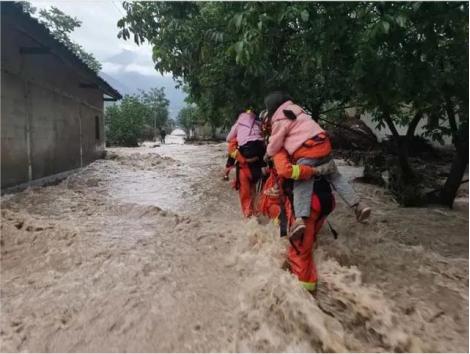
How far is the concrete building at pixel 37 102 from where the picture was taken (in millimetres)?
6938

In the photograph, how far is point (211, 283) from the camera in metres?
4.14

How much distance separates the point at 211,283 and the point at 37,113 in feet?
20.4

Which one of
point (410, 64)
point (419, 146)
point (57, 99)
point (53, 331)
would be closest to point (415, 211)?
point (410, 64)

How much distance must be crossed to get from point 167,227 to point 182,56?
2.51 m

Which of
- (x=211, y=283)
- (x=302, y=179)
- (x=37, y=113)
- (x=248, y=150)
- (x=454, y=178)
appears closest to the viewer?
(x=302, y=179)

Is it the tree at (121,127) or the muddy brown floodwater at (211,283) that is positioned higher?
the tree at (121,127)

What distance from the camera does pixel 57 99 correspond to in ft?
32.6

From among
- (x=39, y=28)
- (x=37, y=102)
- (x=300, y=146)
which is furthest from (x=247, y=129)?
(x=37, y=102)

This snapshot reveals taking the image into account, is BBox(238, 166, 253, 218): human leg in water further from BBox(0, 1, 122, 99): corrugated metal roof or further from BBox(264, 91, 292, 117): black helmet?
BBox(0, 1, 122, 99): corrugated metal roof

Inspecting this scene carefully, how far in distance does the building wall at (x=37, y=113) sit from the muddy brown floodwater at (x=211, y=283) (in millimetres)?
898

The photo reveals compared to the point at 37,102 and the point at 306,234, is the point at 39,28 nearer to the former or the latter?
the point at 37,102

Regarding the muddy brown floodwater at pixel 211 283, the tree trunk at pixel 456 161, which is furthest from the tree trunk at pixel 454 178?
the muddy brown floodwater at pixel 211 283

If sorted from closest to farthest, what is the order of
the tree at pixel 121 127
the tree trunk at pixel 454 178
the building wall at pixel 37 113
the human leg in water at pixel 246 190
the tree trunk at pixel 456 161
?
the human leg in water at pixel 246 190
the building wall at pixel 37 113
the tree trunk at pixel 456 161
the tree trunk at pixel 454 178
the tree at pixel 121 127

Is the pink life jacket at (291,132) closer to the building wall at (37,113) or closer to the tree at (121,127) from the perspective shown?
the building wall at (37,113)
